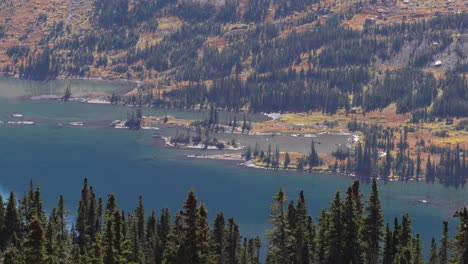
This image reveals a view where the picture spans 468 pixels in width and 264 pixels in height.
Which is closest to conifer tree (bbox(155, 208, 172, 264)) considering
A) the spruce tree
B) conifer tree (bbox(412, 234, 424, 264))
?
conifer tree (bbox(412, 234, 424, 264))

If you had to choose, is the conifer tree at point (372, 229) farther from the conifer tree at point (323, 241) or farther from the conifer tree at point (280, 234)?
the conifer tree at point (280, 234)

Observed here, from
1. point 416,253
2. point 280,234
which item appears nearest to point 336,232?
point 280,234

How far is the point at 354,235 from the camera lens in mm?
140375

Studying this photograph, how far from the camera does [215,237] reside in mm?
159500

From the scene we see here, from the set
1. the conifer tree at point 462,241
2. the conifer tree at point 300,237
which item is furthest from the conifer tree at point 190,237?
the conifer tree at point 300,237

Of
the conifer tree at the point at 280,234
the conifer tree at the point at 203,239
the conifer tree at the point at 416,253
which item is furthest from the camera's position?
the conifer tree at the point at 416,253

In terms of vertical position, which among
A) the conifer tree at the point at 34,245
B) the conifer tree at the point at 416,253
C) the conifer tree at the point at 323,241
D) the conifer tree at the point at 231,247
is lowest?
the conifer tree at the point at 231,247

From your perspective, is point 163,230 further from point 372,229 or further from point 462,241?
point 462,241

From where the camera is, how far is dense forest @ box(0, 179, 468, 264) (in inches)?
4510

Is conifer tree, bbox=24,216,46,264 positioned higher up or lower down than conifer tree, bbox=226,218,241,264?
higher up

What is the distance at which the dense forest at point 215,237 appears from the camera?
4510 inches

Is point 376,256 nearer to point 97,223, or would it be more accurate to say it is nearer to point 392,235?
point 392,235

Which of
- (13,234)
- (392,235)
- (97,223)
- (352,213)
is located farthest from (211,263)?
(97,223)

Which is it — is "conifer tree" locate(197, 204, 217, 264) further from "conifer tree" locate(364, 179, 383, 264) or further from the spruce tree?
"conifer tree" locate(364, 179, 383, 264)
